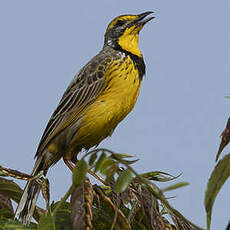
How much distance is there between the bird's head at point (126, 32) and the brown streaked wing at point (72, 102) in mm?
882

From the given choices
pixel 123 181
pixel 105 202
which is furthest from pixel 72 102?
pixel 123 181

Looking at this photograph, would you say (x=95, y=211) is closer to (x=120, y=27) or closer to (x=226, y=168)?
(x=226, y=168)

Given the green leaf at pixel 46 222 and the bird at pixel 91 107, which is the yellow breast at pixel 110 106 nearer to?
the bird at pixel 91 107

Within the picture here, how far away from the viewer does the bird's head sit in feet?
22.6

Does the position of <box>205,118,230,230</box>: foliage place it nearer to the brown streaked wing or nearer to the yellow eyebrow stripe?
the brown streaked wing

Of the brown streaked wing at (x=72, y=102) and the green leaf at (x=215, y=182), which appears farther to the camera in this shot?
the brown streaked wing at (x=72, y=102)

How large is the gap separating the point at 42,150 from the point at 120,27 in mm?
2526

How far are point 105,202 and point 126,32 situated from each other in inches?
193

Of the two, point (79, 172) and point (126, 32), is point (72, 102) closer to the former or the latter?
point (126, 32)

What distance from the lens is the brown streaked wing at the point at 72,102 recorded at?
19.4 feet

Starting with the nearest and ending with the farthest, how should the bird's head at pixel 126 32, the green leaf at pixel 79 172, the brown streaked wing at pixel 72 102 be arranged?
the green leaf at pixel 79 172 < the brown streaked wing at pixel 72 102 < the bird's head at pixel 126 32

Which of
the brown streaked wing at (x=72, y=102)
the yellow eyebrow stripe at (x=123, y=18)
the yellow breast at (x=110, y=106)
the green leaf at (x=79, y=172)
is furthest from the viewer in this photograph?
the yellow eyebrow stripe at (x=123, y=18)

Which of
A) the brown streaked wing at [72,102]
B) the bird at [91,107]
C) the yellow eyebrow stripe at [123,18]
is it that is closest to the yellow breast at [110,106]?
the bird at [91,107]

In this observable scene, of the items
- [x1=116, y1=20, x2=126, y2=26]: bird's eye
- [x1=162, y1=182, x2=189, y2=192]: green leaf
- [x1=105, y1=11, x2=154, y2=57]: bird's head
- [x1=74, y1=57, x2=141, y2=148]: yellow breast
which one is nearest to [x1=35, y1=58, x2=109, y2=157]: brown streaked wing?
[x1=74, y1=57, x2=141, y2=148]: yellow breast
